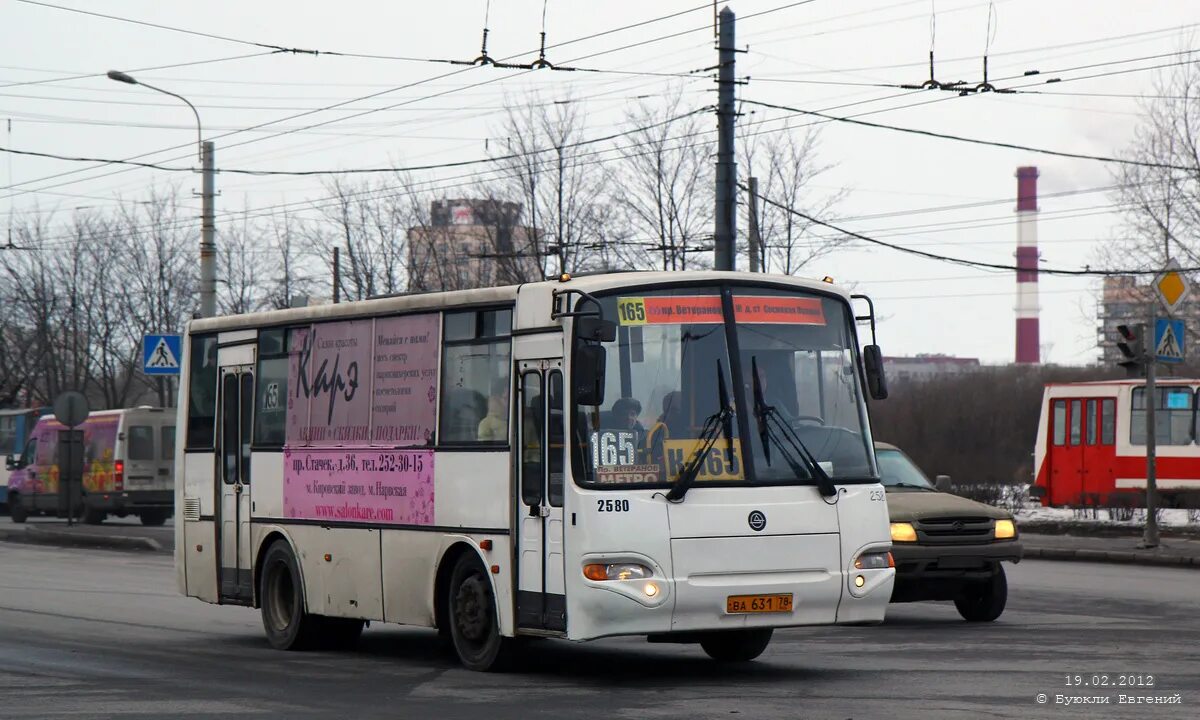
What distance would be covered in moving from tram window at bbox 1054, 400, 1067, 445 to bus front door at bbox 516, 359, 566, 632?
31202 millimetres

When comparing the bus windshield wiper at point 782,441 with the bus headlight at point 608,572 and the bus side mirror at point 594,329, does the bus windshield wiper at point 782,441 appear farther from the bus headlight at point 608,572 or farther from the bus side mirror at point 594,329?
the bus headlight at point 608,572

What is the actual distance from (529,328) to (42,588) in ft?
38.0

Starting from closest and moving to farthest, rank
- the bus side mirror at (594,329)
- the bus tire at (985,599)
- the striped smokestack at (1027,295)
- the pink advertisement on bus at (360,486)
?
the bus side mirror at (594,329), the pink advertisement on bus at (360,486), the bus tire at (985,599), the striped smokestack at (1027,295)

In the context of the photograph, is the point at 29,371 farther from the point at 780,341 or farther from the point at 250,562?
the point at 780,341

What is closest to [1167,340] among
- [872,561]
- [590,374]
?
[872,561]

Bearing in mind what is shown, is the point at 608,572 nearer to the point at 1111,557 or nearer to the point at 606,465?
the point at 606,465

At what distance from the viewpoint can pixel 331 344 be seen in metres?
14.1

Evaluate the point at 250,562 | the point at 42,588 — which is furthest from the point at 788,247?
the point at 250,562

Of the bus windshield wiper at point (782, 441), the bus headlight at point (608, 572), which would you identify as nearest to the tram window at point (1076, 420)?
the bus windshield wiper at point (782, 441)

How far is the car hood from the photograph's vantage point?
15.8 m

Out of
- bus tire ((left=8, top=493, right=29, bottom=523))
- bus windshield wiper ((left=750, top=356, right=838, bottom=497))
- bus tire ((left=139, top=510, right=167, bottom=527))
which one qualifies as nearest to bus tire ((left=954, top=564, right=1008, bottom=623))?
bus windshield wiper ((left=750, top=356, right=838, bottom=497))

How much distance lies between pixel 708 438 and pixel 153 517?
30.7 meters

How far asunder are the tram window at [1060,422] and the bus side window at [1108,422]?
1.00 meters

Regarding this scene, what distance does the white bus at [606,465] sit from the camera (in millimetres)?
11109
